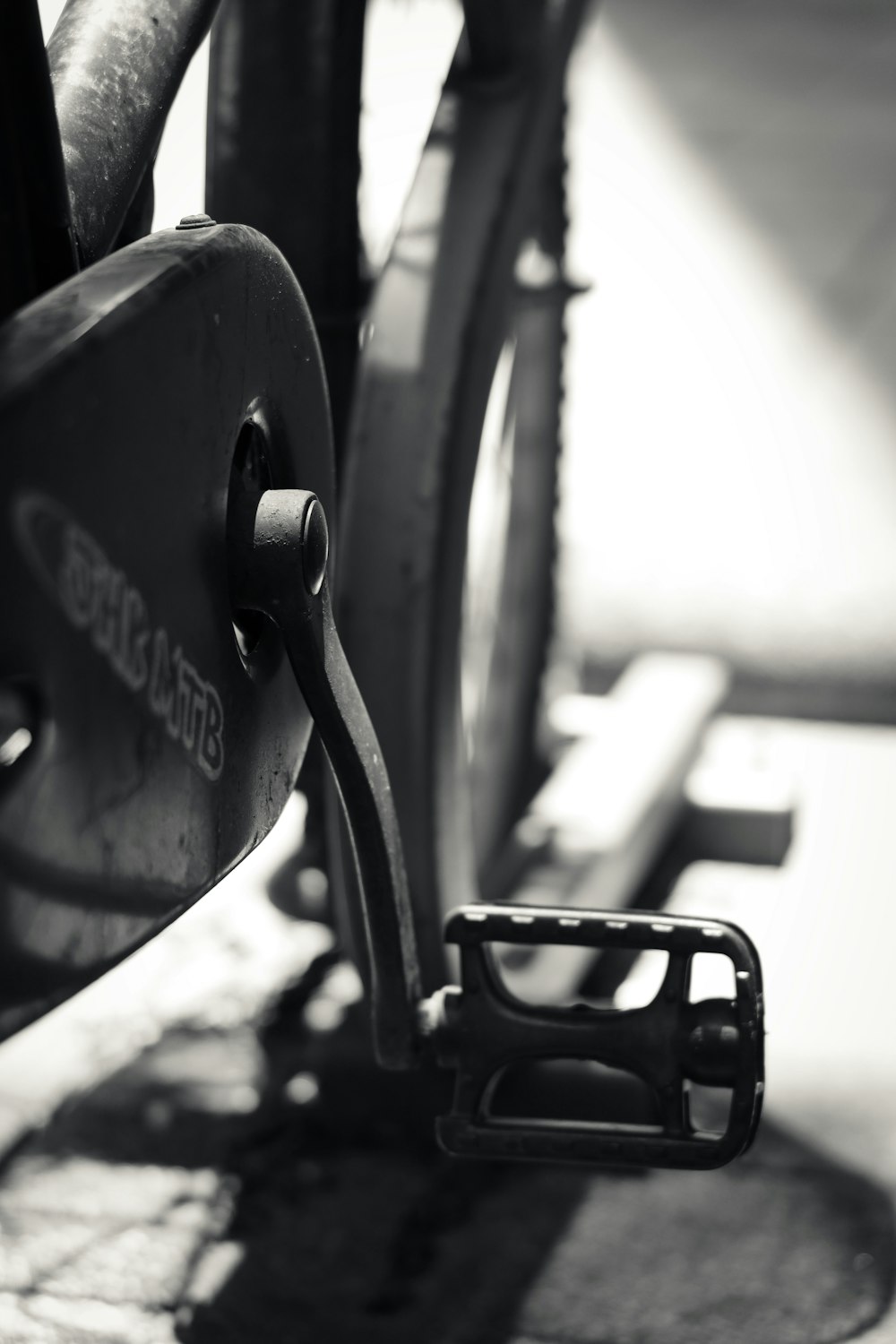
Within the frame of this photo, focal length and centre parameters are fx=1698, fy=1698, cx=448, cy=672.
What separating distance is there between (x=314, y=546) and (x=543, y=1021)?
0.40 m

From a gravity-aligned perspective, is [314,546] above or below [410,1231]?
above

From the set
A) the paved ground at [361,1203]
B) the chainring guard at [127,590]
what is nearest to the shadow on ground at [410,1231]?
the paved ground at [361,1203]

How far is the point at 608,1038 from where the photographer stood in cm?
108

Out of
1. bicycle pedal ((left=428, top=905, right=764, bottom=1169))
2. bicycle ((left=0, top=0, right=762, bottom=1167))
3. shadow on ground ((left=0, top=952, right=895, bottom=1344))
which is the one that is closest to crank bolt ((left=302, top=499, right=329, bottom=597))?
bicycle ((left=0, top=0, right=762, bottom=1167))

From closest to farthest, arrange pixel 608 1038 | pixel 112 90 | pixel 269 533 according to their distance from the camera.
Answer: pixel 269 533 → pixel 112 90 → pixel 608 1038

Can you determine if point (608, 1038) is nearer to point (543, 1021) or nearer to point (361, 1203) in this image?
point (543, 1021)

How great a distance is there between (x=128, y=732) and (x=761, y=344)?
11.0 ft

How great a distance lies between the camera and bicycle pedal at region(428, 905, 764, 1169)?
1032 millimetres

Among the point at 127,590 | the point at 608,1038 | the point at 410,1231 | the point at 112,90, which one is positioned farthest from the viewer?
the point at 410,1231

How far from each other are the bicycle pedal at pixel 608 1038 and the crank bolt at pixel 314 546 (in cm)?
30

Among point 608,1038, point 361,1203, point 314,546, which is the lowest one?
point 361,1203

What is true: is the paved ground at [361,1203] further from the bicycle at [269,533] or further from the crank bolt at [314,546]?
the crank bolt at [314,546]

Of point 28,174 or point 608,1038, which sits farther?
point 608,1038

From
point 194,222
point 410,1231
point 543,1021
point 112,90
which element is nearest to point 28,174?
point 194,222
